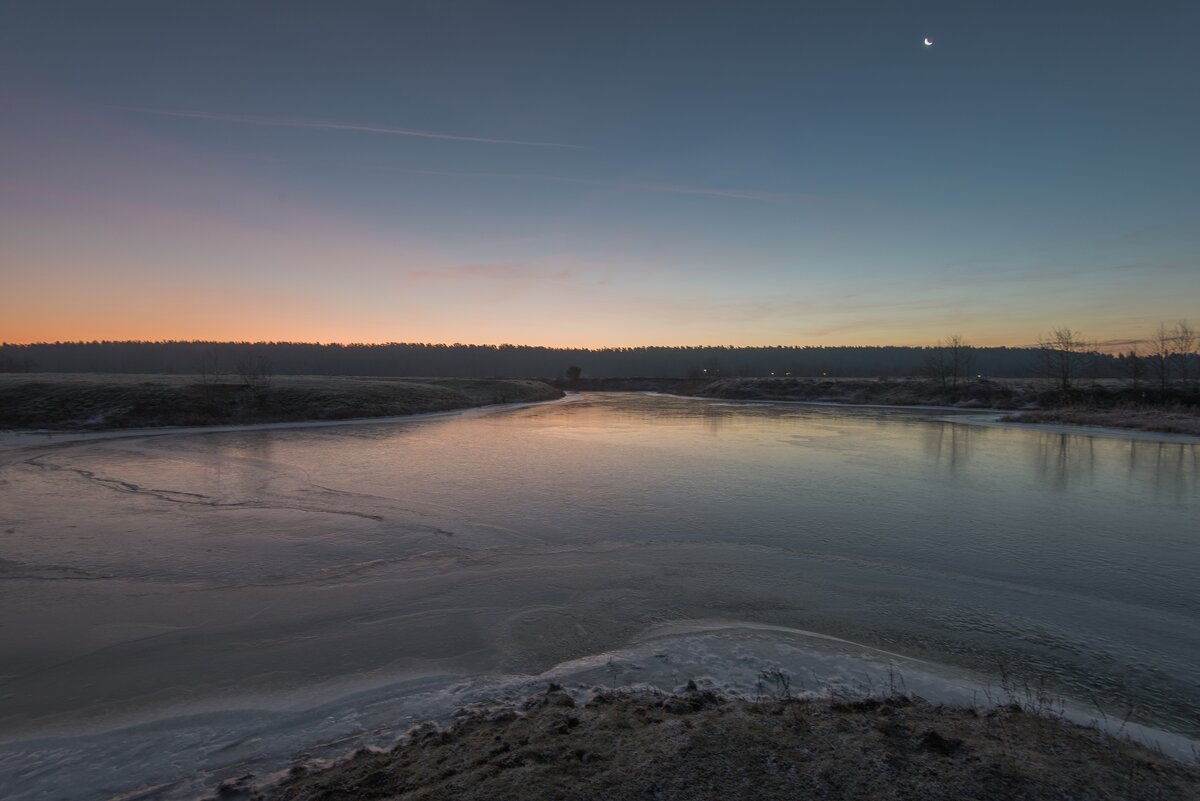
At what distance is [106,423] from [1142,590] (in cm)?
3759

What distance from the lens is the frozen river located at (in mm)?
4453

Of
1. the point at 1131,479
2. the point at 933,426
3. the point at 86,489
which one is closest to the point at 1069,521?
the point at 1131,479

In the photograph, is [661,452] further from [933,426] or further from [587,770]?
[933,426]

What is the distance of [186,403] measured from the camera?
31719 millimetres

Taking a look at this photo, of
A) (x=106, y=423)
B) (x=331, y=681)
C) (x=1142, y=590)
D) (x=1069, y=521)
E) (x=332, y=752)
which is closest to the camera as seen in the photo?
(x=332, y=752)

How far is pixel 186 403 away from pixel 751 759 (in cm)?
3767

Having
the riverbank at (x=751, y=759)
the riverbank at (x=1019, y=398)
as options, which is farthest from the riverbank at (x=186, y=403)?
the riverbank at (x=1019, y=398)

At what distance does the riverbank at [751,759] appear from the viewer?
121 inches

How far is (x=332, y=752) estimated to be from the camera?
12.4ft

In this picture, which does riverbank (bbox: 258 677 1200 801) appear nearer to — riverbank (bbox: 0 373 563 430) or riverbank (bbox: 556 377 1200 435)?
riverbank (bbox: 0 373 563 430)

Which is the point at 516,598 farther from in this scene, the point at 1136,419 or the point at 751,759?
the point at 1136,419

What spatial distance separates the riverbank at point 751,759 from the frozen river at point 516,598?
0.64 m

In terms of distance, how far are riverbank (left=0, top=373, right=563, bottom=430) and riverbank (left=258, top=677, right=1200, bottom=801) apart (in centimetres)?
3296

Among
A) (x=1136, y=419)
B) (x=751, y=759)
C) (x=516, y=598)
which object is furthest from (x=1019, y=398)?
(x=751, y=759)
